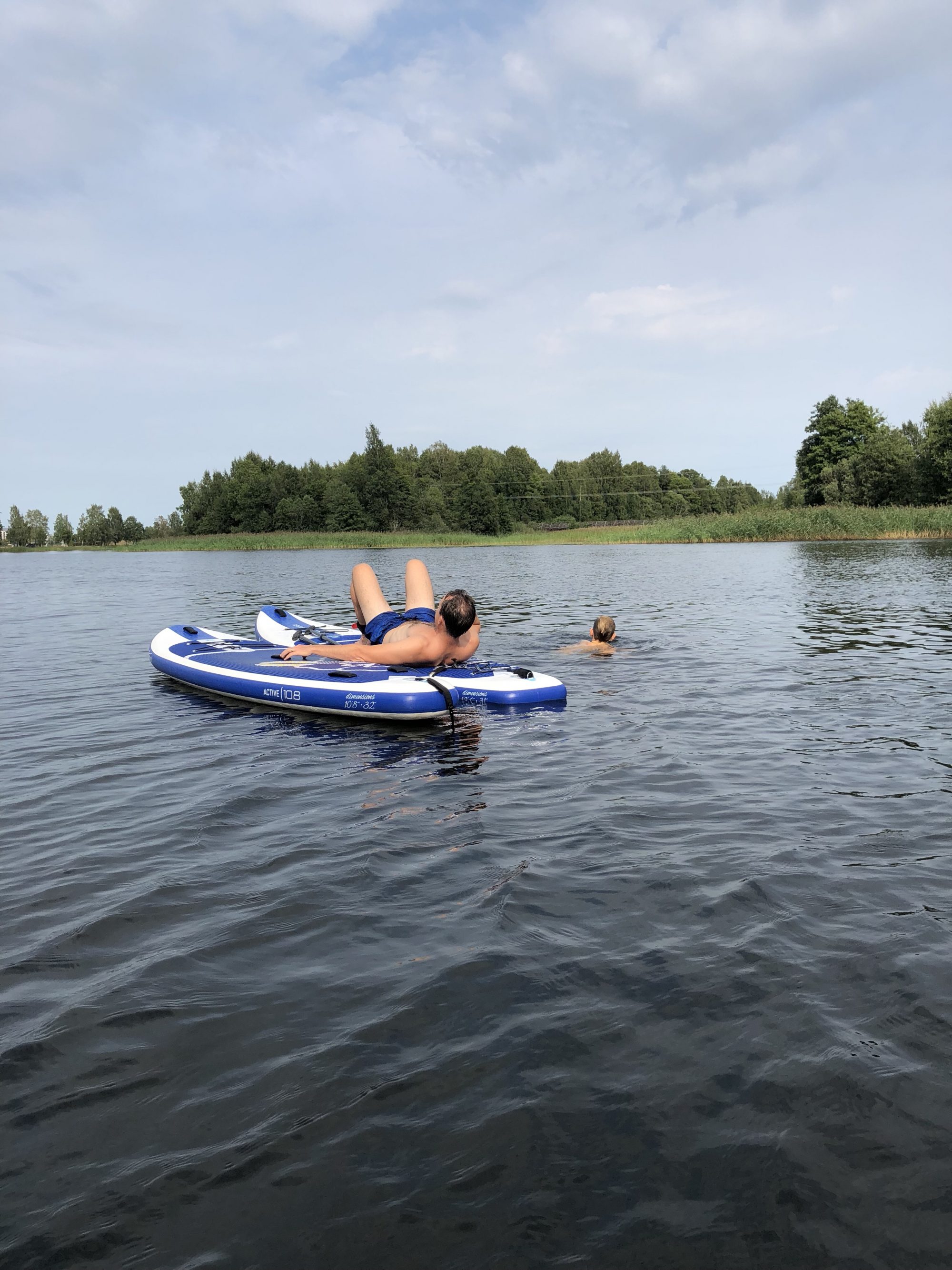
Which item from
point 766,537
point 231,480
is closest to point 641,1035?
point 766,537

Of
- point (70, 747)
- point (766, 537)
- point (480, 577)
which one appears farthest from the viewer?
point (766, 537)

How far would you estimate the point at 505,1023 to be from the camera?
3.34m

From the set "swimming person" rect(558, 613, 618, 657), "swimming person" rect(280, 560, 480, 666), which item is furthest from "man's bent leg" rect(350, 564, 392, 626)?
"swimming person" rect(558, 613, 618, 657)

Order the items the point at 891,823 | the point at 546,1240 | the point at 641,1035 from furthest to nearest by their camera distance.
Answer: the point at 891,823 → the point at 641,1035 → the point at 546,1240

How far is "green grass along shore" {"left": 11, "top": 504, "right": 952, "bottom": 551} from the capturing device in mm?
45344

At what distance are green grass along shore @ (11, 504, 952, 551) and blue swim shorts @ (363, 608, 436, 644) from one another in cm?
4153

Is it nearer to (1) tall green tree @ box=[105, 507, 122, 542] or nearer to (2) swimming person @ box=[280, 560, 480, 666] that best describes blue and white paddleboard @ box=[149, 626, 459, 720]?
(2) swimming person @ box=[280, 560, 480, 666]

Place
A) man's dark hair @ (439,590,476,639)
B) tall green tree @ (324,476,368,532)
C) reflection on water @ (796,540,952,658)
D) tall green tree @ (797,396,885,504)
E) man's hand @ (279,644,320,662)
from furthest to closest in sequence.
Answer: tall green tree @ (324,476,368,532), tall green tree @ (797,396,885,504), reflection on water @ (796,540,952,658), man's hand @ (279,644,320,662), man's dark hair @ (439,590,476,639)

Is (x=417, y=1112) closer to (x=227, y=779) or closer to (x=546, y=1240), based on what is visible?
(x=546, y=1240)

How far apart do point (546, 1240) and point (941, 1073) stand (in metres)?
1.58

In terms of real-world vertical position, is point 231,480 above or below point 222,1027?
above

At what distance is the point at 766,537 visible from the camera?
50.4 meters

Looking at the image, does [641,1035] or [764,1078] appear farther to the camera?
[641,1035]

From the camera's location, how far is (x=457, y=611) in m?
8.66
